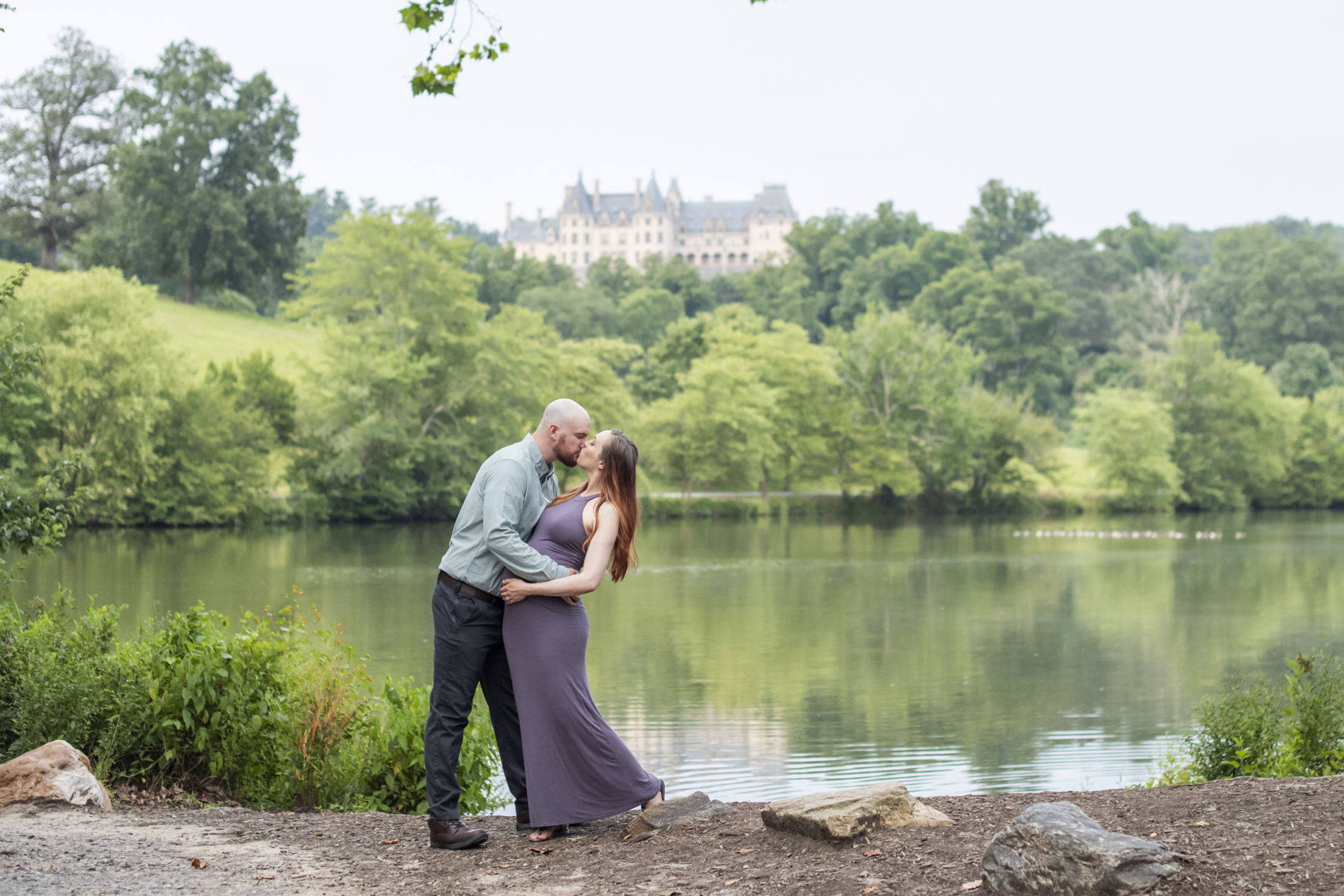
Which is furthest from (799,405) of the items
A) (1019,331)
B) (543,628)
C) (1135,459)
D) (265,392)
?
(543,628)

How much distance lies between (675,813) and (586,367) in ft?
132

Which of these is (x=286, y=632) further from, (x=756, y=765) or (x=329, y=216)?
(x=329, y=216)

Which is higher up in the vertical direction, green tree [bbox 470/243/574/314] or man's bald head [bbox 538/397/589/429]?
green tree [bbox 470/243/574/314]

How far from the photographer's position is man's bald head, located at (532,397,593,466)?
475 cm

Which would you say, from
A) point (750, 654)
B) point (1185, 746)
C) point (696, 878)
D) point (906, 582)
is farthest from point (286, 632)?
point (906, 582)

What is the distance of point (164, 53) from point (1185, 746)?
62305mm

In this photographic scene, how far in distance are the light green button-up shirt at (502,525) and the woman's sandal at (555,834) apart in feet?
3.20

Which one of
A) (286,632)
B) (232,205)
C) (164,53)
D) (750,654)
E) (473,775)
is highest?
(164,53)

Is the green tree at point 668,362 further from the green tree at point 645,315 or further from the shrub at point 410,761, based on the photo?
the shrub at point 410,761

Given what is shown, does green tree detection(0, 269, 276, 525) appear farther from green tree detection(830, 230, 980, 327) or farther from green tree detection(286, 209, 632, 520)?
green tree detection(830, 230, 980, 327)

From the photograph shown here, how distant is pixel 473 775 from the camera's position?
6.13 metres

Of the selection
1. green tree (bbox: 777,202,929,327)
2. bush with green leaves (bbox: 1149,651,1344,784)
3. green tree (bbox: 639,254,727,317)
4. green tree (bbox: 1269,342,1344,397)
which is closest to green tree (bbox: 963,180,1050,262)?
green tree (bbox: 777,202,929,327)

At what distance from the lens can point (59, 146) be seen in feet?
196

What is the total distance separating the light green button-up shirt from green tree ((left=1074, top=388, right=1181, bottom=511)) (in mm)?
47424
